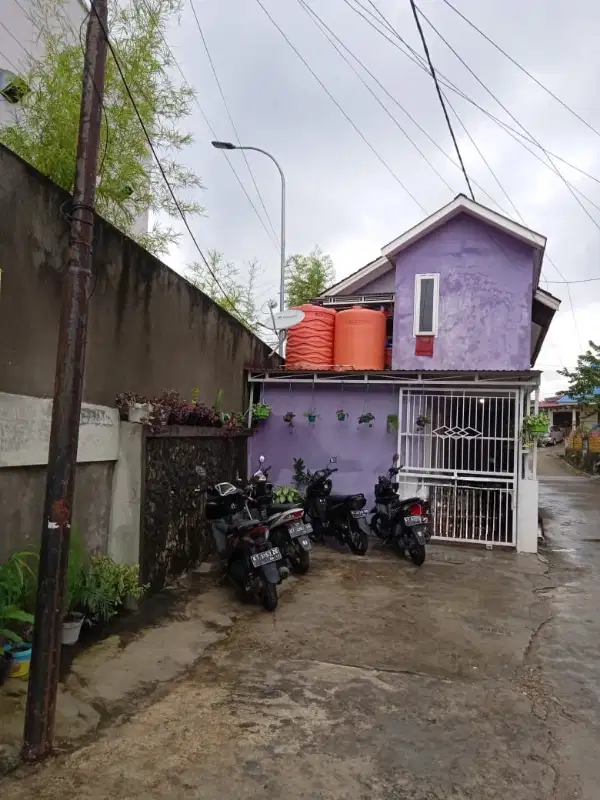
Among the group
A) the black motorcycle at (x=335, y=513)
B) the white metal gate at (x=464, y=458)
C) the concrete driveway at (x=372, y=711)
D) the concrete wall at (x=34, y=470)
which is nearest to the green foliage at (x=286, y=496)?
the black motorcycle at (x=335, y=513)

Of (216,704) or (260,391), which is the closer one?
(216,704)

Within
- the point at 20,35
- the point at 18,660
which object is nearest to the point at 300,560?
the point at 18,660

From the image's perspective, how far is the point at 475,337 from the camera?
9594 millimetres

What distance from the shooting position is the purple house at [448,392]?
849 cm

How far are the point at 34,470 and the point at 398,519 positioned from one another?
191 inches

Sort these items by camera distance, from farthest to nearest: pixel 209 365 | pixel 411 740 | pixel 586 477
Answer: pixel 586 477
pixel 209 365
pixel 411 740

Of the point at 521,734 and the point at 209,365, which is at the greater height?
the point at 209,365

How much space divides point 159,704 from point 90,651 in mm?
945

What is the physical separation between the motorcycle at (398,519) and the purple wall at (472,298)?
226 cm

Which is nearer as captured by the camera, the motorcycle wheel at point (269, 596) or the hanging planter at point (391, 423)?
the motorcycle wheel at point (269, 596)

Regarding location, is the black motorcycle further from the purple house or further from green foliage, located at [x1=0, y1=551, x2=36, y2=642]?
green foliage, located at [x1=0, y1=551, x2=36, y2=642]

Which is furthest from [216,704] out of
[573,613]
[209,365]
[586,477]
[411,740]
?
[586,477]

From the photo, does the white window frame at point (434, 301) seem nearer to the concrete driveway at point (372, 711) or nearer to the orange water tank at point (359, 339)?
the orange water tank at point (359, 339)

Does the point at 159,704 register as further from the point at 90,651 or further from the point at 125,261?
the point at 125,261
